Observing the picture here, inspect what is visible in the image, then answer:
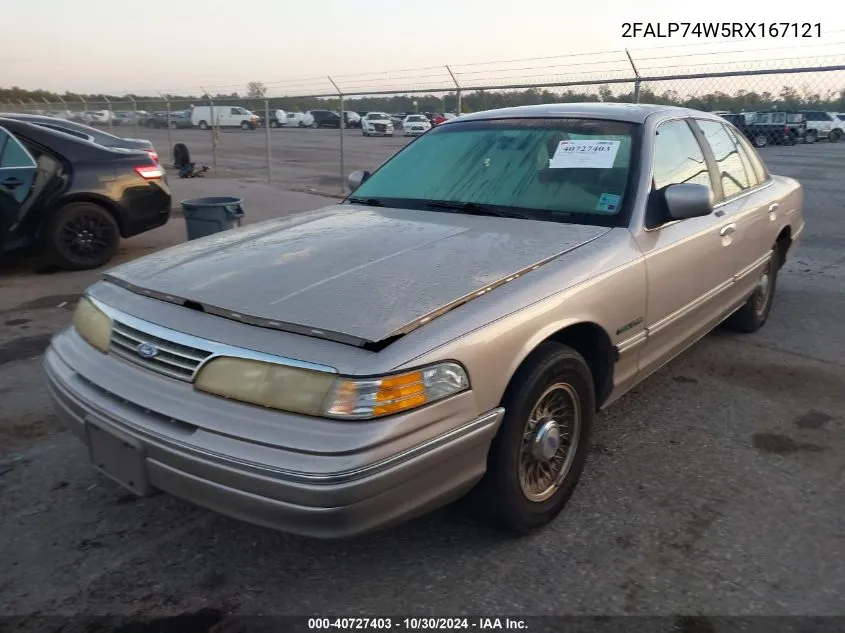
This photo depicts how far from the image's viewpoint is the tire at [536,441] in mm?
2497

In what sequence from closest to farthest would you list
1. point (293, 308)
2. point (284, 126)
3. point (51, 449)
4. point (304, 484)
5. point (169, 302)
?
point (304, 484) < point (293, 308) < point (169, 302) < point (51, 449) < point (284, 126)

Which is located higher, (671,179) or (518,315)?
Result: (671,179)

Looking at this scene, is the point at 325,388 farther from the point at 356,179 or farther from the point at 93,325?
the point at 356,179

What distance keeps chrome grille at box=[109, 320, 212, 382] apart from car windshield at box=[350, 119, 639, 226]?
165 cm

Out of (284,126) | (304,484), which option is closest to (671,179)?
(304,484)

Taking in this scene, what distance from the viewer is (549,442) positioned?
8.93ft

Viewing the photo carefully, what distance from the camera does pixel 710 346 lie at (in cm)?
503

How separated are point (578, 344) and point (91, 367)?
1.94 metres

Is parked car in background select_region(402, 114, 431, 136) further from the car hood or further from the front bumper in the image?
the front bumper

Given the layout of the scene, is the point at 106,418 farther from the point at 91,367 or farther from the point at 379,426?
the point at 379,426

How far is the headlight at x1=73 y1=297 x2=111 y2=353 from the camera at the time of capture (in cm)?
267

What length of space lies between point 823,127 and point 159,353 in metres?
36.8

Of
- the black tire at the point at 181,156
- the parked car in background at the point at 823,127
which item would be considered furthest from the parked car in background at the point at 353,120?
the black tire at the point at 181,156

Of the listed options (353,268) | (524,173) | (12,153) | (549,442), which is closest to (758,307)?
(524,173)
